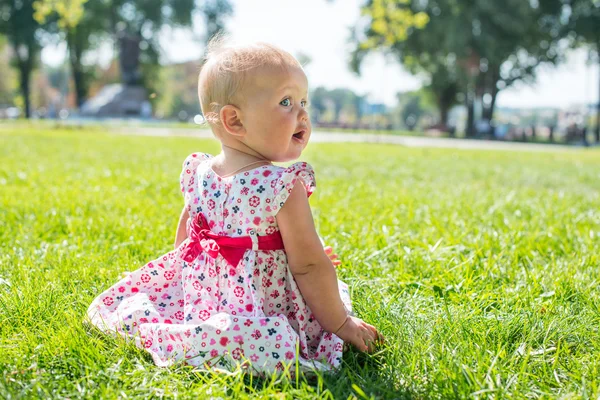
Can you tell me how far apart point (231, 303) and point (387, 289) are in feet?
2.83

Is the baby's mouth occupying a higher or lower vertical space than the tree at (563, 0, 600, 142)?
lower

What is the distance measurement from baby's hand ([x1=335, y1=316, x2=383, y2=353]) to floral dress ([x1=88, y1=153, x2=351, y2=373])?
0.03 metres

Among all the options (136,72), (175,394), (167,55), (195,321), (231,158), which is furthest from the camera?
(167,55)

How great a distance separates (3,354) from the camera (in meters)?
1.71

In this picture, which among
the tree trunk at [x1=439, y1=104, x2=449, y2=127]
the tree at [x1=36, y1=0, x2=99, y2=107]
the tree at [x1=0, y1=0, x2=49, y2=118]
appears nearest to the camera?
the tree at [x1=36, y1=0, x2=99, y2=107]

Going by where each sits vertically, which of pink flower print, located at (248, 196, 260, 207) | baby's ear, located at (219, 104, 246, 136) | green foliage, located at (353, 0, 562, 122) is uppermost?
green foliage, located at (353, 0, 562, 122)

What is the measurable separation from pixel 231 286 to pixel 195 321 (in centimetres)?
16

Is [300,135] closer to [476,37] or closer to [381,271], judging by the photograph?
[381,271]

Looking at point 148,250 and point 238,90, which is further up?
point 238,90

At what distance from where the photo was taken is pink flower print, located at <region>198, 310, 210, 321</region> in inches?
73.2

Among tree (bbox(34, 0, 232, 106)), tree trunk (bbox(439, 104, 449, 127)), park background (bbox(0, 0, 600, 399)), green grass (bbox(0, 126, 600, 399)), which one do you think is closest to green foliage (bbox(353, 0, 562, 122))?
tree trunk (bbox(439, 104, 449, 127))

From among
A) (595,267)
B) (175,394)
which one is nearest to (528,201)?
(595,267)

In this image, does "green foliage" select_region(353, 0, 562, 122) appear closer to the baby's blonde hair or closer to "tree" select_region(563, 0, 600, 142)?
"tree" select_region(563, 0, 600, 142)

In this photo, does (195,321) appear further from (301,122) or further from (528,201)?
(528,201)
